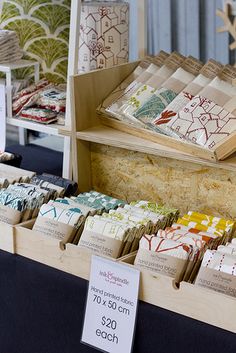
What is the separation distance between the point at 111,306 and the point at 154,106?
619 millimetres

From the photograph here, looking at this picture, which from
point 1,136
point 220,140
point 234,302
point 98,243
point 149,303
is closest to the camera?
point 234,302

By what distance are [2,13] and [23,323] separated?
1.08 meters

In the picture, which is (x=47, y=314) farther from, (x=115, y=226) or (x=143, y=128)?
(x=143, y=128)

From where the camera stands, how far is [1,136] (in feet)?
7.00

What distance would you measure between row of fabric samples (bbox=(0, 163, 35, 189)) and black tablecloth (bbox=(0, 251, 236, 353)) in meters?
0.28

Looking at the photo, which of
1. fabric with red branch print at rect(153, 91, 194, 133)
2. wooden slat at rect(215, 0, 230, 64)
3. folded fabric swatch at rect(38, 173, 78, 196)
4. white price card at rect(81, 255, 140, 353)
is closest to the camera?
white price card at rect(81, 255, 140, 353)

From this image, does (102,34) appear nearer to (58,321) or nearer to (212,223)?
(212,223)

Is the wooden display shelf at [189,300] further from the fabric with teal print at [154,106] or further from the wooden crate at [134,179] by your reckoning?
the fabric with teal print at [154,106]

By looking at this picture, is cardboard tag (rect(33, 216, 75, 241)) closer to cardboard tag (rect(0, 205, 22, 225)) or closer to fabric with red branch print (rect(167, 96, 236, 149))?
cardboard tag (rect(0, 205, 22, 225))

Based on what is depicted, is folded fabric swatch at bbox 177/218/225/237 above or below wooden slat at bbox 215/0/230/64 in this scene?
below

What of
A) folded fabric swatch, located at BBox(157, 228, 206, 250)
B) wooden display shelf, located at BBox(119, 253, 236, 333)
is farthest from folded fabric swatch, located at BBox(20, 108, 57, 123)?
wooden display shelf, located at BBox(119, 253, 236, 333)

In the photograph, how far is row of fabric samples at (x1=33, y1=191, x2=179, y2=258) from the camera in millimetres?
1584

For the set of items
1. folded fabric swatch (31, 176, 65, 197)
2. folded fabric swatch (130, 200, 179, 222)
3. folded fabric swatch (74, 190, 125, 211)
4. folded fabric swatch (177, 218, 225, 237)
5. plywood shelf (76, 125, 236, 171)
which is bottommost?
folded fabric swatch (177, 218, 225, 237)

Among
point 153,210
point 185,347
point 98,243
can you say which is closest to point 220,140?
point 153,210
